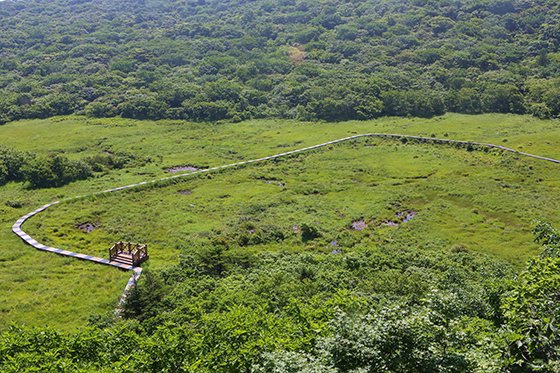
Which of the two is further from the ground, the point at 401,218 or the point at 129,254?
the point at 129,254

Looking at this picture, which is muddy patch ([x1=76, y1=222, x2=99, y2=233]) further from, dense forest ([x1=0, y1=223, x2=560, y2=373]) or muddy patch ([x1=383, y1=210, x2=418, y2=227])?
muddy patch ([x1=383, y1=210, x2=418, y2=227])

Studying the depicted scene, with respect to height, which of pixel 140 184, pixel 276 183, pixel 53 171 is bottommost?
pixel 276 183

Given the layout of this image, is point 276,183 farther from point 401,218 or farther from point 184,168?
point 401,218

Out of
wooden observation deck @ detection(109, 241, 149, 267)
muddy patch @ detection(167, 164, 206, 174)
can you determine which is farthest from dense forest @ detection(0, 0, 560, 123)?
wooden observation deck @ detection(109, 241, 149, 267)

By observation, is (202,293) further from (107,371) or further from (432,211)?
(432,211)

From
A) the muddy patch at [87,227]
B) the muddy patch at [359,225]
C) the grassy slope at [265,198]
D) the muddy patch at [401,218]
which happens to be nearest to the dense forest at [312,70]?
the grassy slope at [265,198]

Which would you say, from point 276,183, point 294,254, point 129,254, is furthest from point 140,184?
point 294,254

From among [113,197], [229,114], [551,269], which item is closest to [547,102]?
[229,114]

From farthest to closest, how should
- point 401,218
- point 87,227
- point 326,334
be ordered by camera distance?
point 401,218, point 87,227, point 326,334
